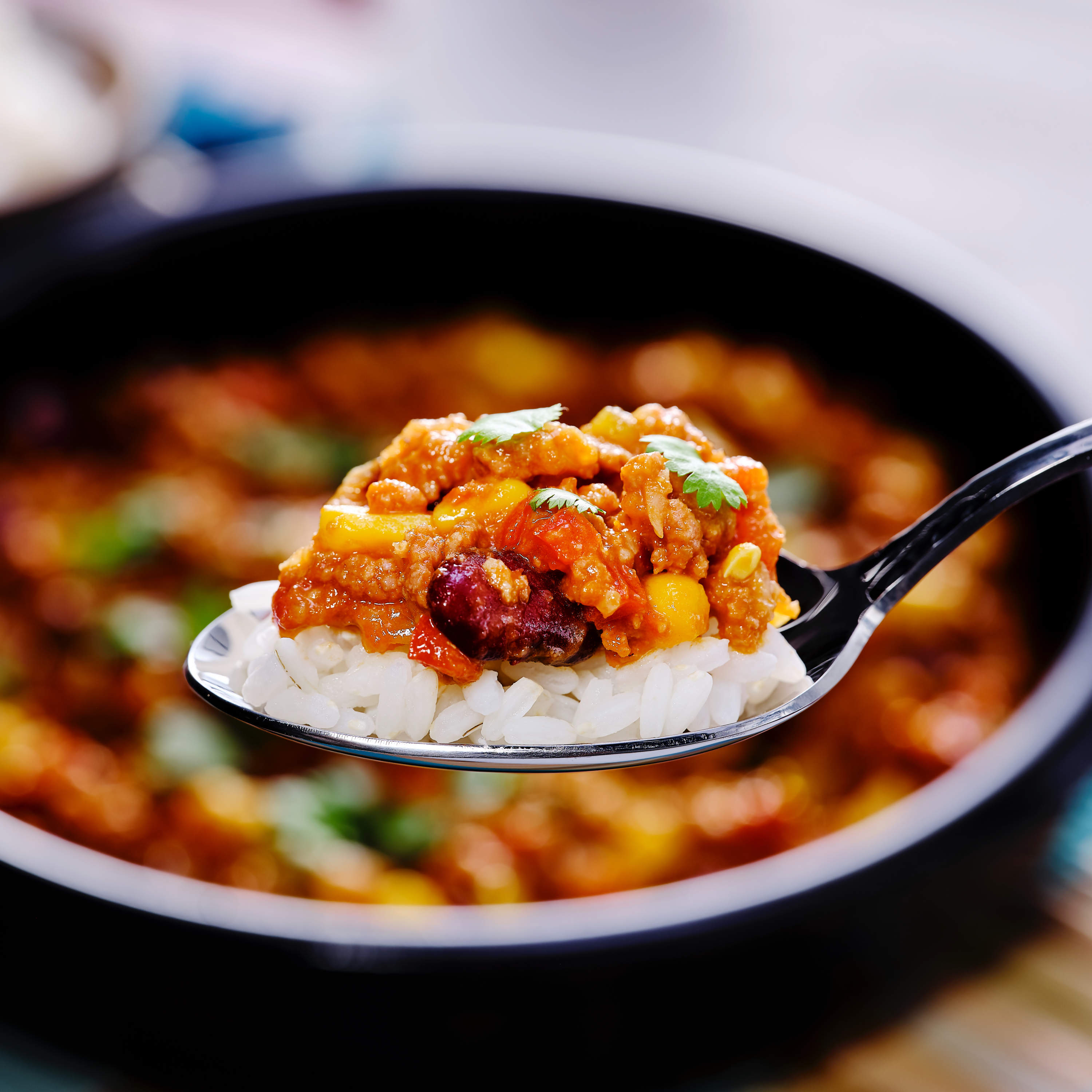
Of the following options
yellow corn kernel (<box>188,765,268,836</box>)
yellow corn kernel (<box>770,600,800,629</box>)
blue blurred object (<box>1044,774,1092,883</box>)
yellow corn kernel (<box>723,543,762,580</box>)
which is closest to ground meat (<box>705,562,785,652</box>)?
yellow corn kernel (<box>723,543,762,580</box>)

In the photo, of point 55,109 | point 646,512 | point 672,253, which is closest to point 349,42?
point 55,109

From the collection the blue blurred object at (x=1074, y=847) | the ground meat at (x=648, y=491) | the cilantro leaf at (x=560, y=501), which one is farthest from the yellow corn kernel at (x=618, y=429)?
the blue blurred object at (x=1074, y=847)

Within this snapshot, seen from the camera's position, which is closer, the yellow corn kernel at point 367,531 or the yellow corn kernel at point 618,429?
the yellow corn kernel at point 367,531

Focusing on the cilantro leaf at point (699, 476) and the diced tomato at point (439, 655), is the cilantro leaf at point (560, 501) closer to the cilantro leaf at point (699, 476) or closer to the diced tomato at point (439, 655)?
the cilantro leaf at point (699, 476)

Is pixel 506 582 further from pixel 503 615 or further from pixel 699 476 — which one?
pixel 699 476

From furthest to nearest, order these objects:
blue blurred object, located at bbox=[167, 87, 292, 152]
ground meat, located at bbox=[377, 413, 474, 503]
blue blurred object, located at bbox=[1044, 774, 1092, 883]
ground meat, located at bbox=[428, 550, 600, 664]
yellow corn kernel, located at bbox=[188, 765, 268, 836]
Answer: blue blurred object, located at bbox=[167, 87, 292, 152] < yellow corn kernel, located at bbox=[188, 765, 268, 836] < blue blurred object, located at bbox=[1044, 774, 1092, 883] < ground meat, located at bbox=[377, 413, 474, 503] < ground meat, located at bbox=[428, 550, 600, 664]

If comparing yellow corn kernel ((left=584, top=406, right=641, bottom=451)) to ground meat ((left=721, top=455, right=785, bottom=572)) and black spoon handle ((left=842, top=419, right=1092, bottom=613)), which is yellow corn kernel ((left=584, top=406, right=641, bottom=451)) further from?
black spoon handle ((left=842, top=419, right=1092, bottom=613))

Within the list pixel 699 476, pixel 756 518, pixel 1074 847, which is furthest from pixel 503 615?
pixel 1074 847

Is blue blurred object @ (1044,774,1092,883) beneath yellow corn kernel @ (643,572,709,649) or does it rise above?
beneath
